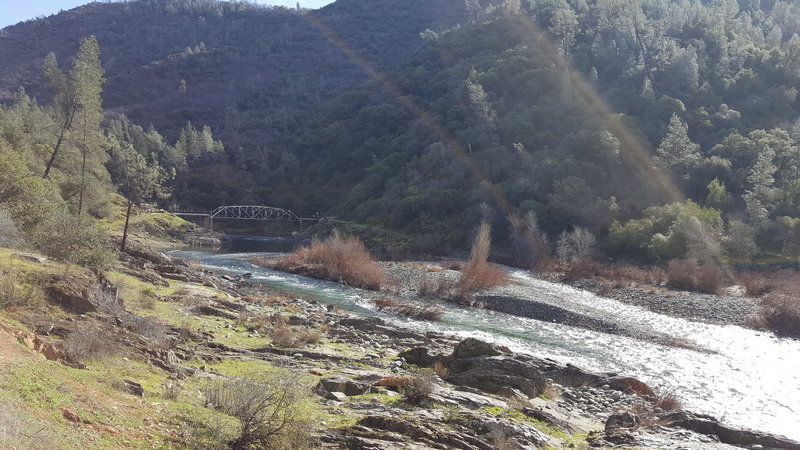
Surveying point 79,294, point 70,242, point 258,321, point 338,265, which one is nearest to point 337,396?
point 79,294

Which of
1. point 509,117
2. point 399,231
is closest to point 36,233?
point 399,231

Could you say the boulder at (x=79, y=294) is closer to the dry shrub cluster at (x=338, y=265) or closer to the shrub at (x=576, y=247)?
the dry shrub cluster at (x=338, y=265)

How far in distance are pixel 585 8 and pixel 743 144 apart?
78.3 m

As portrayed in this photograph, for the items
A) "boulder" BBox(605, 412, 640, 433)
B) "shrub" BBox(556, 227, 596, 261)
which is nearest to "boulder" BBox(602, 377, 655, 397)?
"boulder" BBox(605, 412, 640, 433)

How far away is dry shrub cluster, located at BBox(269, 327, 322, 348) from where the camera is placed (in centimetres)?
1802

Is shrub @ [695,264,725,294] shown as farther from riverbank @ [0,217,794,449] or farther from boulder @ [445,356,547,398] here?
boulder @ [445,356,547,398]

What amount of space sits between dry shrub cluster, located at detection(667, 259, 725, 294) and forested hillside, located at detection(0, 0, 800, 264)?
5708mm

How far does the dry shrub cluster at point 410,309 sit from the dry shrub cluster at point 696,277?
2486 centimetres

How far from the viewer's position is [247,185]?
144 m

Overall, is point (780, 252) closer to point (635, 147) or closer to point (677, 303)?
point (677, 303)

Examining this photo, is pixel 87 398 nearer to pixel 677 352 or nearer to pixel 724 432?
pixel 724 432

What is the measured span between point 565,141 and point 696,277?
47.6 meters

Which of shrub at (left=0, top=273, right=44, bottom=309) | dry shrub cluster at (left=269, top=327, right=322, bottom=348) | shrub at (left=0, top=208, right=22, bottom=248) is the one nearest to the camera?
shrub at (left=0, top=273, right=44, bottom=309)

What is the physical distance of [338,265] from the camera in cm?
4806
